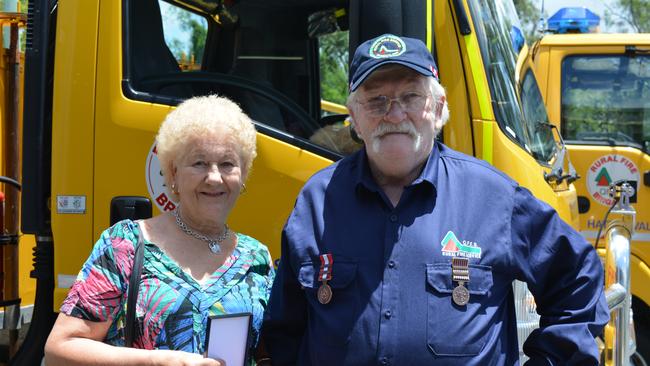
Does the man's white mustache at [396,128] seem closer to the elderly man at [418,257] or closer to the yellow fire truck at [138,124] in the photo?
the elderly man at [418,257]

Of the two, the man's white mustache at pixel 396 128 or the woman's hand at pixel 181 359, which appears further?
the man's white mustache at pixel 396 128

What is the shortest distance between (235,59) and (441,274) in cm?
210

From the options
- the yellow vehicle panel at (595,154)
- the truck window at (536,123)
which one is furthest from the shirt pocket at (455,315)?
the yellow vehicle panel at (595,154)

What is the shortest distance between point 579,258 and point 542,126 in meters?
1.94

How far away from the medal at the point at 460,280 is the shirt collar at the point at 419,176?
0.22 m

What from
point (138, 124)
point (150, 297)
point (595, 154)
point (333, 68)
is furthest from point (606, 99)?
point (150, 297)

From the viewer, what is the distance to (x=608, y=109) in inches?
237

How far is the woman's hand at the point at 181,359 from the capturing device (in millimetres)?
1953

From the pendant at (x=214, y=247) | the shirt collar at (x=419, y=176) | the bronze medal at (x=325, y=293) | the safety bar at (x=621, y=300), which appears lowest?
the safety bar at (x=621, y=300)

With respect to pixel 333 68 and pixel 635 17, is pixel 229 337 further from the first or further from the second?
pixel 635 17

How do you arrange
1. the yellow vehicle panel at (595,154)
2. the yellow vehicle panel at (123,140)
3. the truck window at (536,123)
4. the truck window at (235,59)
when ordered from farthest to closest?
1. the yellow vehicle panel at (595,154)
2. the truck window at (536,123)
3. the truck window at (235,59)
4. the yellow vehicle panel at (123,140)

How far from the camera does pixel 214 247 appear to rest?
89.9 inches

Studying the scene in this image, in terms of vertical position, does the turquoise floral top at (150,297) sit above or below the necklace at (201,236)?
below

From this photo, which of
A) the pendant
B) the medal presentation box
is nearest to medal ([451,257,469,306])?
the medal presentation box
